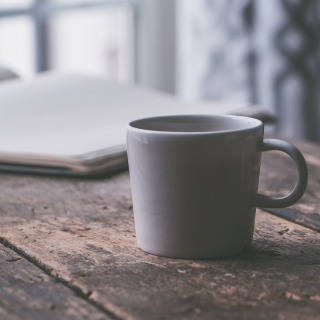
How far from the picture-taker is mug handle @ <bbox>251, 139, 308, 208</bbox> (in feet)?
1.31

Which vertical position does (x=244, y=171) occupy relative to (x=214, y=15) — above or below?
below

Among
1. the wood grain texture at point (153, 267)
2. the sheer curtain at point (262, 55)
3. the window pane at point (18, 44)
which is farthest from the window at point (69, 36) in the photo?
the wood grain texture at point (153, 267)

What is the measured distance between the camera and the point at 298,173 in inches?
15.9

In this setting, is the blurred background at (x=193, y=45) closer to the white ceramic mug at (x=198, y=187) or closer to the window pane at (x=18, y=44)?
the window pane at (x=18, y=44)

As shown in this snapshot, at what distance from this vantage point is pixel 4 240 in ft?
1.47

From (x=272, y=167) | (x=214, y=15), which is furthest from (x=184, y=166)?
(x=214, y=15)

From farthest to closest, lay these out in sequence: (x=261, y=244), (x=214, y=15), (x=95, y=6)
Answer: (x=95, y=6)
(x=214, y=15)
(x=261, y=244)

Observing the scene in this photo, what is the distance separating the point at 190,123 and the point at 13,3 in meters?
1.72

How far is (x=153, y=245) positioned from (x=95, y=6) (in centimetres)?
197

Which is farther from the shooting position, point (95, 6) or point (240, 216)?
point (95, 6)

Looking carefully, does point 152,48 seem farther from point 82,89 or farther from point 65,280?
point 65,280

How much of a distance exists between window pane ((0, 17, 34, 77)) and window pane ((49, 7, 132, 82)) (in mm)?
188

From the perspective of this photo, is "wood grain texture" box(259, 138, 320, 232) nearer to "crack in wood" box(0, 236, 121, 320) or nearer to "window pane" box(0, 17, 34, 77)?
"crack in wood" box(0, 236, 121, 320)

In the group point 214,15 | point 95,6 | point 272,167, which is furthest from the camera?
point 95,6
